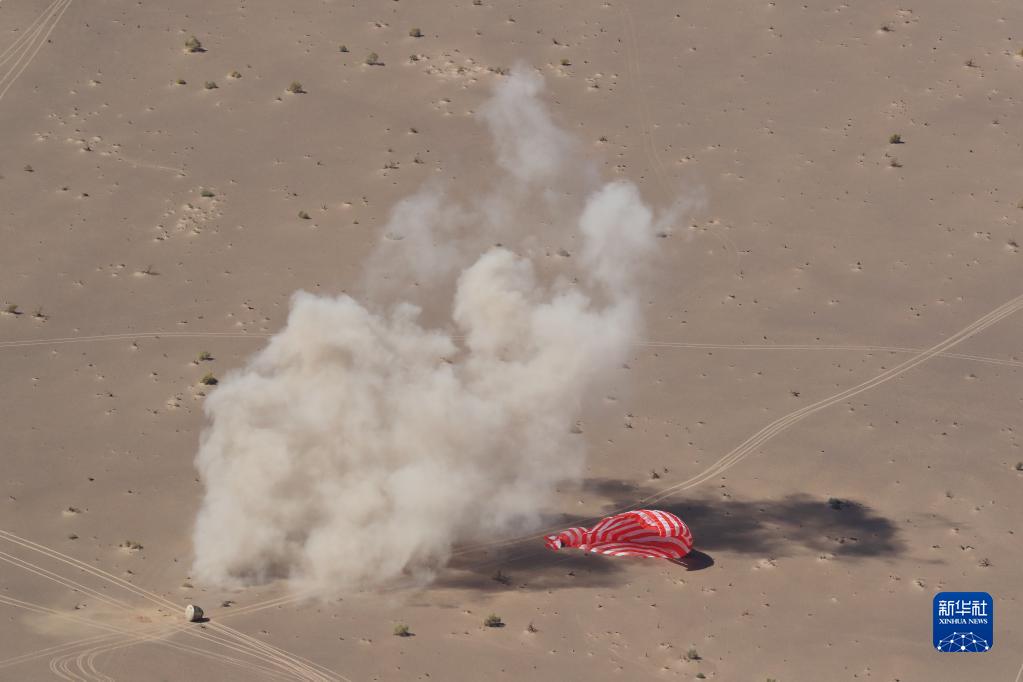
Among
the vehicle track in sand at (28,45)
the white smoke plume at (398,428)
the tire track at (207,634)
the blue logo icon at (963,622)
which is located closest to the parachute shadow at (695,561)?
the white smoke plume at (398,428)

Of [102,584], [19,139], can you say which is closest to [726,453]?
[102,584]

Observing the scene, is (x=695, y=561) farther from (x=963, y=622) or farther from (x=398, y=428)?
(x=398, y=428)

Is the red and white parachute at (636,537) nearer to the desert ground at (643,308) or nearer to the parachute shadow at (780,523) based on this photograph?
the desert ground at (643,308)

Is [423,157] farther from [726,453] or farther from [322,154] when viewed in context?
[726,453]

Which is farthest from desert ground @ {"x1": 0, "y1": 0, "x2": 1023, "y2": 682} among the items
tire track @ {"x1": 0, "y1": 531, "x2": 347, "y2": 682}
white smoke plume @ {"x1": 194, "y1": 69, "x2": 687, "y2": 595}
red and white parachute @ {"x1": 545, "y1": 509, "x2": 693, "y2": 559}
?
white smoke plume @ {"x1": 194, "y1": 69, "x2": 687, "y2": 595}

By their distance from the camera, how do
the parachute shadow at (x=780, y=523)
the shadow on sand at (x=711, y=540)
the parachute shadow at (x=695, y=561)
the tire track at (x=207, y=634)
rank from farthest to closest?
the parachute shadow at (x=780, y=523) < the parachute shadow at (x=695, y=561) < the shadow on sand at (x=711, y=540) < the tire track at (x=207, y=634)

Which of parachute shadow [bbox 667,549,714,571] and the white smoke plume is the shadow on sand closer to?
parachute shadow [bbox 667,549,714,571]

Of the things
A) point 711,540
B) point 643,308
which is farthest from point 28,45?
point 711,540
